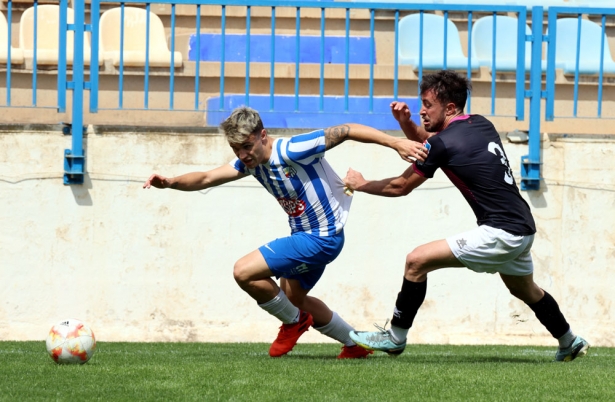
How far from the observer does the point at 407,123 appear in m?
6.38

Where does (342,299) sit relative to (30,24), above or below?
below

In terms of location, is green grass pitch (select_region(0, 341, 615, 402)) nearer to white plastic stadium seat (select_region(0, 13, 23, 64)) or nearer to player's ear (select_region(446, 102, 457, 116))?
player's ear (select_region(446, 102, 457, 116))

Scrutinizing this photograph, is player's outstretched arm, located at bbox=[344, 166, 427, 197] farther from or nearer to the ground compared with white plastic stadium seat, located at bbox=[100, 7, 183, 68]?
nearer to the ground

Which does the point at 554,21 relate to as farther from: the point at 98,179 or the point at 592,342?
the point at 98,179

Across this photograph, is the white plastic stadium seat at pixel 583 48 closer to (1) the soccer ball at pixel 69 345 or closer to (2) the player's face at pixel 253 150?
(2) the player's face at pixel 253 150

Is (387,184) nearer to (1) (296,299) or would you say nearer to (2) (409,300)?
(2) (409,300)

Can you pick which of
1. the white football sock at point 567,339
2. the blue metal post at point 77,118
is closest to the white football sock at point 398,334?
the white football sock at point 567,339

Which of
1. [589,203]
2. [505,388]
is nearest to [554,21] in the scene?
[589,203]

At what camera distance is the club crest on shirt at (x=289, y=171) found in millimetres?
6332

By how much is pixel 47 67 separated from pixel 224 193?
11.2 ft

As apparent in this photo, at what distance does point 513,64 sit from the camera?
1195 centimetres

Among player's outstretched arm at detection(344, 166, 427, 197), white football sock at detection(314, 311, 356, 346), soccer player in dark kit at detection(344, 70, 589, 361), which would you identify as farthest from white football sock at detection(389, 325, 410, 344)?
player's outstretched arm at detection(344, 166, 427, 197)

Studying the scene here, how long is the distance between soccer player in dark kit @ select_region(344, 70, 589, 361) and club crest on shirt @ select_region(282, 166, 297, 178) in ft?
1.17

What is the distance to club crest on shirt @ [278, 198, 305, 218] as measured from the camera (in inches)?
253
